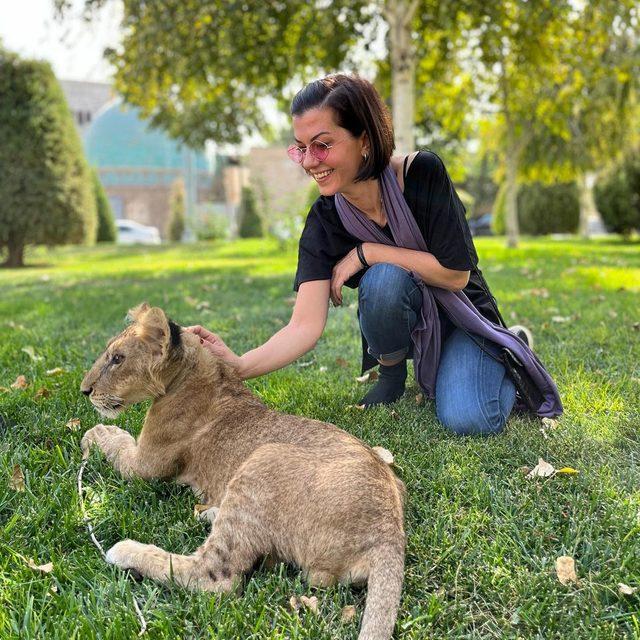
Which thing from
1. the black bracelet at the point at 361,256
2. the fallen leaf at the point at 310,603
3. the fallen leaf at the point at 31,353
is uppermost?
the black bracelet at the point at 361,256

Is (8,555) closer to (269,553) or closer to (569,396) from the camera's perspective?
(269,553)

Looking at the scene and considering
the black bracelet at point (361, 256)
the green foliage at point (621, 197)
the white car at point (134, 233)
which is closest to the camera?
the black bracelet at point (361, 256)

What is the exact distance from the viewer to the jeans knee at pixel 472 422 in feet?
11.6

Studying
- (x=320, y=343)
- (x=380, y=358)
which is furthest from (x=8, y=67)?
(x=380, y=358)

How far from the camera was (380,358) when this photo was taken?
4.00 m

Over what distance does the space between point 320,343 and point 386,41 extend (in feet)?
28.6

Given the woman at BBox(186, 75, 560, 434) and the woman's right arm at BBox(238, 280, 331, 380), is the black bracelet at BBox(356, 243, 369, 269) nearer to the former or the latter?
the woman at BBox(186, 75, 560, 434)

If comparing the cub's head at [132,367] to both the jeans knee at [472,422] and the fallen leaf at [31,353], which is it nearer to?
the jeans knee at [472,422]

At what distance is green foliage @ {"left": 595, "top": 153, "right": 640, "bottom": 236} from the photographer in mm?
20516

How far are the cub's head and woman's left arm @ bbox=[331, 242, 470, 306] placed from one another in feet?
3.73

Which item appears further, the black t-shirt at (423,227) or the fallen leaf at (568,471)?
the black t-shirt at (423,227)

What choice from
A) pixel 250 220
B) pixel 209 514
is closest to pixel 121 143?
pixel 250 220

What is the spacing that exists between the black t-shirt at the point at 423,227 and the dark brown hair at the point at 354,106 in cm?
34

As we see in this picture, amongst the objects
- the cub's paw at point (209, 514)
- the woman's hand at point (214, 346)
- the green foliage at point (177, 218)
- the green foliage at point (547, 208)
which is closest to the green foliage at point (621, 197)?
the green foliage at point (547, 208)
